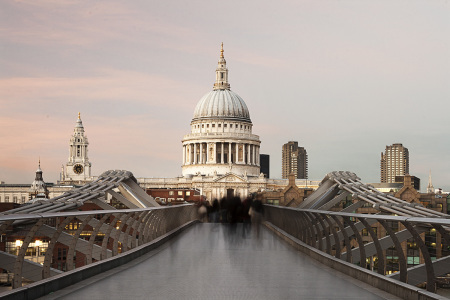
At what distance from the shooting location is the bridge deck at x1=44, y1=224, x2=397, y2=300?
10.2m

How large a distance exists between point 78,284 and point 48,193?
567 feet

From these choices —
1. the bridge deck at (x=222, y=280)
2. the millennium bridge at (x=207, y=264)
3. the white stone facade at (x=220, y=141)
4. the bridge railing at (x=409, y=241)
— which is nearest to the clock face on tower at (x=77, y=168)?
A: the white stone facade at (x=220, y=141)

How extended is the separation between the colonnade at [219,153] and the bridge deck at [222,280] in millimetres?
169148

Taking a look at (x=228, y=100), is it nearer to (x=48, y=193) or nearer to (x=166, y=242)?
(x=48, y=193)

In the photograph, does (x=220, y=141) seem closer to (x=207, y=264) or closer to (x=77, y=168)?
(x=77, y=168)

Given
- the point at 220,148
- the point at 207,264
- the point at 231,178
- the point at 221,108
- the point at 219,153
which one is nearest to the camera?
the point at 207,264

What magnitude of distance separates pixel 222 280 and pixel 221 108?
18186 cm

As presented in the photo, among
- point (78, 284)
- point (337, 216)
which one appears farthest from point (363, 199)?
point (78, 284)

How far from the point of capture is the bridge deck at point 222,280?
403 inches

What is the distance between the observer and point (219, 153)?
622 feet

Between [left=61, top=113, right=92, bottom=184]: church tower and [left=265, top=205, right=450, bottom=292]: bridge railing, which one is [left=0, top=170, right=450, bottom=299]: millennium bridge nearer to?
[left=265, top=205, right=450, bottom=292]: bridge railing

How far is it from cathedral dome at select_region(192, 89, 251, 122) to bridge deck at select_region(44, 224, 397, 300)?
175 metres

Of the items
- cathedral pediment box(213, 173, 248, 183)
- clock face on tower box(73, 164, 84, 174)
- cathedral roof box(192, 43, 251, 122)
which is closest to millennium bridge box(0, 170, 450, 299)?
cathedral pediment box(213, 173, 248, 183)

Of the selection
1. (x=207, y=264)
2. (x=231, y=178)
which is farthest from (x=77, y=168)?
(x=207, y=264)
